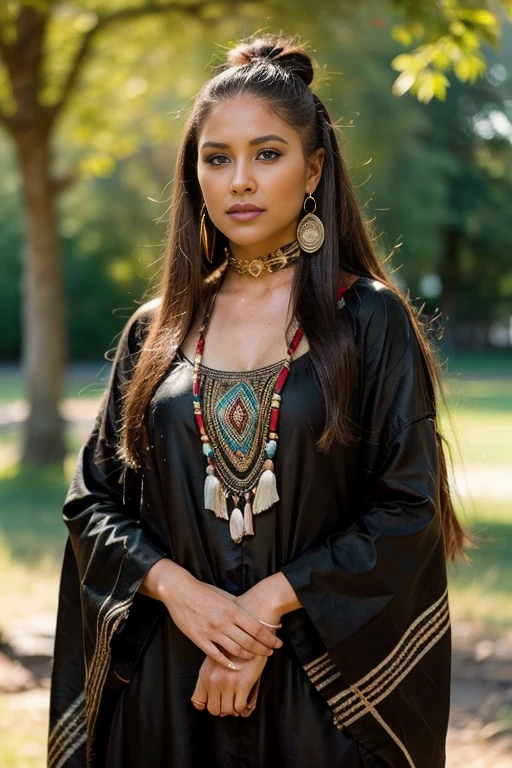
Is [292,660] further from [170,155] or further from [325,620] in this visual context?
[170,155]

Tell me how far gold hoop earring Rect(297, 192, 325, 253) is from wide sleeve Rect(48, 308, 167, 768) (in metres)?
0.50

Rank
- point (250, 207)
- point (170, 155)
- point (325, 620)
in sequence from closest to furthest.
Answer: point (325, 620) < point (250, 207) < point (170, 155)

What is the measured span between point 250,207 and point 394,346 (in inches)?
17.9

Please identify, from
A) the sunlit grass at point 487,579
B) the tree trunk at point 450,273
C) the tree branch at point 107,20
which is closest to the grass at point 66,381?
the tree branch at point 107,20

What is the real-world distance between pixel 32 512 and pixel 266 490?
8071 millimetres

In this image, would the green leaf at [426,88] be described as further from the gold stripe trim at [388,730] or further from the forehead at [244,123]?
the gold stripe trim at [388,730]

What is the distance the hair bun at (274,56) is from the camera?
109 inches

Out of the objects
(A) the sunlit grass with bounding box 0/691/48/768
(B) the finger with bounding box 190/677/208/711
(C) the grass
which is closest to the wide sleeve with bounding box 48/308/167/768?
(B) the finger with bounding box 190/677/208/711

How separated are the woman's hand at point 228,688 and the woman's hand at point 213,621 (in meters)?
0.02

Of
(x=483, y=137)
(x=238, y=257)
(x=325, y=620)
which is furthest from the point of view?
(x=483, y=137)

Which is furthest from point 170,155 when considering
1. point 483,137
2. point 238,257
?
point 238,257

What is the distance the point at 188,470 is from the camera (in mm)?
2631

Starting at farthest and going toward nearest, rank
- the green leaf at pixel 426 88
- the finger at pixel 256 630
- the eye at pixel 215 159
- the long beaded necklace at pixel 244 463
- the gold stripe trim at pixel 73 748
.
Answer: the green leaf at pixel 426 88 → the gold stripe trim at pixel 73 748 → the eye at pixel 215 159 → the long beaded necklace at pixel 244 463 → the finger at pixel 256 630

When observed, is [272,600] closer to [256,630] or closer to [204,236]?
[256,630]
